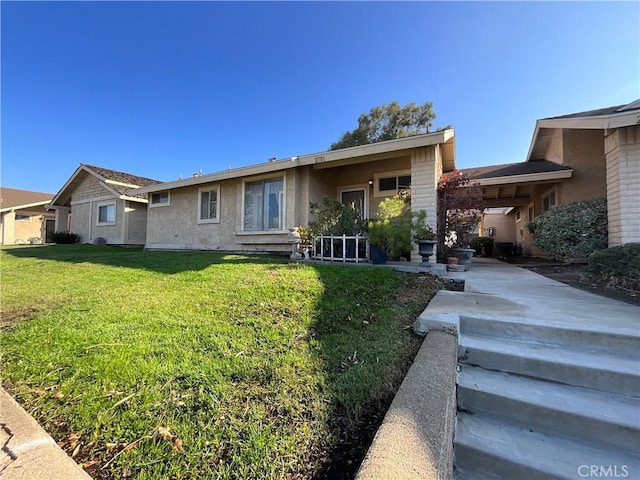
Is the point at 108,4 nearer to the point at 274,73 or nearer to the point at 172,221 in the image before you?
the point at 274,73

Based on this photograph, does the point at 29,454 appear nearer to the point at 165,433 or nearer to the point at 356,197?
the point at 165,433

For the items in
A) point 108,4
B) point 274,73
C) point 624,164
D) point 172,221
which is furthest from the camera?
point 274,73

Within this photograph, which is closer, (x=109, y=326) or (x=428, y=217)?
(x=109, y=326)

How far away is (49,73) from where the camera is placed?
41.4 ft

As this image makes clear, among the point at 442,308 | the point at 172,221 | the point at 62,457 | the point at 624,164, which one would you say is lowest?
the point at 62,457

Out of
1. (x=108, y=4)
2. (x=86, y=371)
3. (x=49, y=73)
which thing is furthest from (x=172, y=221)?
(x=86, y=371)

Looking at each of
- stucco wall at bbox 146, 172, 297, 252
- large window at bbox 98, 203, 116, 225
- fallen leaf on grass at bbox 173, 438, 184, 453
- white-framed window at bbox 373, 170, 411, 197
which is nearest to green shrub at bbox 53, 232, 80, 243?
large window at bbox 98, 203, 116, 225

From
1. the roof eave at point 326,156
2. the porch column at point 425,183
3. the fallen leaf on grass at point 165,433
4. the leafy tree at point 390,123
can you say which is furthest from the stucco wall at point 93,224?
the fallen leaf on grass at point 165,433

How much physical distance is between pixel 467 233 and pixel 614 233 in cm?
302

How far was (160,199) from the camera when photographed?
1253 cm

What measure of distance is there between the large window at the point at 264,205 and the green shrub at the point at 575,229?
8.10 m

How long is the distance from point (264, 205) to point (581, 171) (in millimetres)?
10849

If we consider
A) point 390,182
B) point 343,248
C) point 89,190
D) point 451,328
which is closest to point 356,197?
point 390,182

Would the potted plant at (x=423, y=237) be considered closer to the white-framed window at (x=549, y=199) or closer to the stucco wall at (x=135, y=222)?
the white-framed window at (x=549, y=199)
